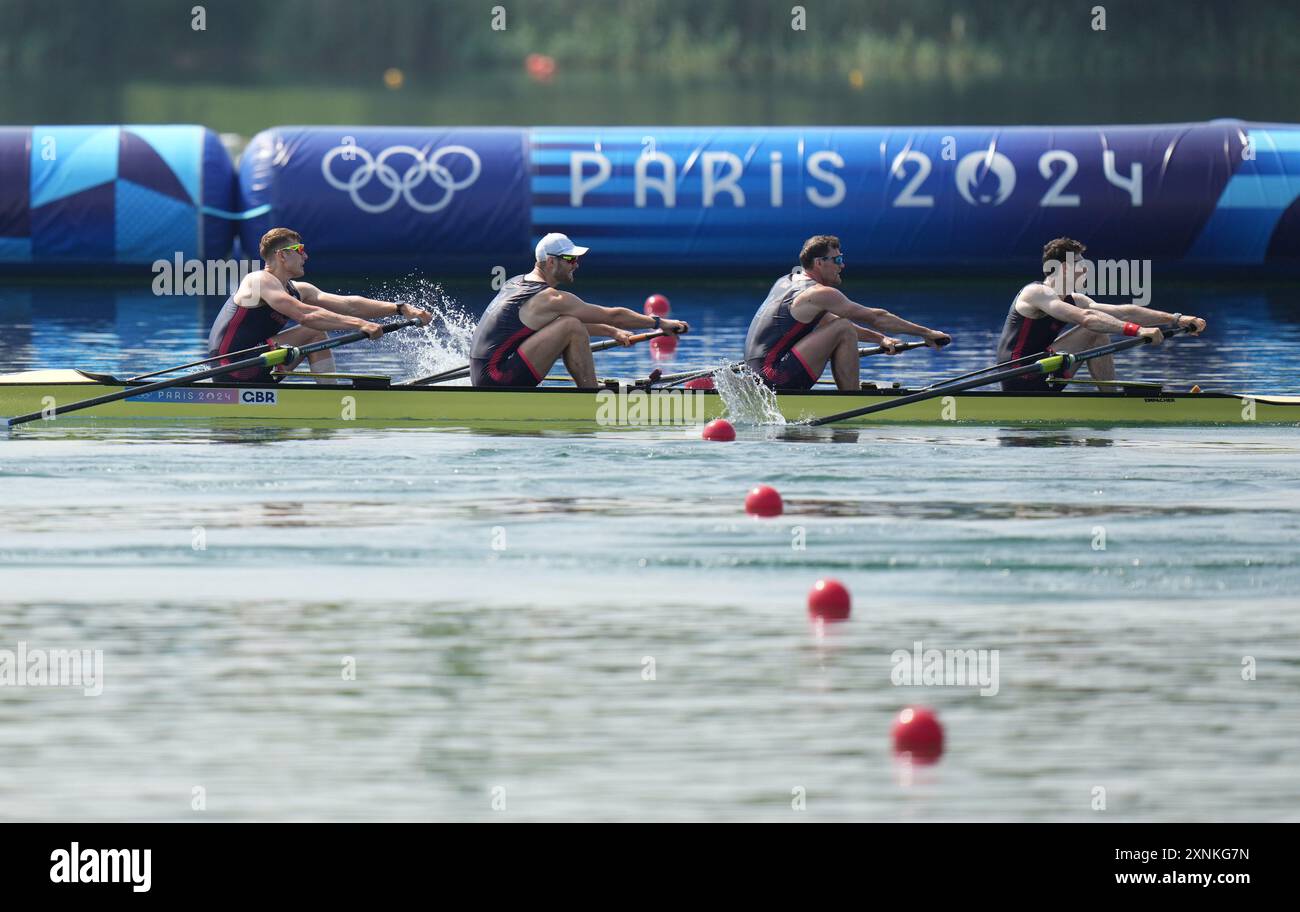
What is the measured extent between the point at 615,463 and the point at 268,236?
10.8 feet

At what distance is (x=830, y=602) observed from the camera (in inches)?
379

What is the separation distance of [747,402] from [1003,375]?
1732mm

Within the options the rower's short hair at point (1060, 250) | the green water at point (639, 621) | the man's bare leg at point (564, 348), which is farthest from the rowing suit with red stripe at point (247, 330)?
the rower's short hair at point (1060, 250)

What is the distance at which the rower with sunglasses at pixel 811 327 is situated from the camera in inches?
576

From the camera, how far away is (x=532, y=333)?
14.6m

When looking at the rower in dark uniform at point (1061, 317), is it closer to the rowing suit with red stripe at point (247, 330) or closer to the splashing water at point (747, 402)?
the splashing water at point (747, 402)

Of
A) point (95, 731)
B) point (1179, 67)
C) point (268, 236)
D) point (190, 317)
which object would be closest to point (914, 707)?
point (95, 731)

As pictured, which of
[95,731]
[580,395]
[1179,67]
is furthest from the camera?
[1179,67]

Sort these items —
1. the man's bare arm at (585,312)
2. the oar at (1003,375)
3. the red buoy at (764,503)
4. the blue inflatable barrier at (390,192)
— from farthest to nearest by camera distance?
1. the blue inflatable barrier at (390,192)
2. the man's bare arm at (585,312)
3. the oar at (1003,375)
4. the red buoy at (764,503)

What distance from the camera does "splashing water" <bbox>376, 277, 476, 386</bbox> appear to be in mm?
18922
